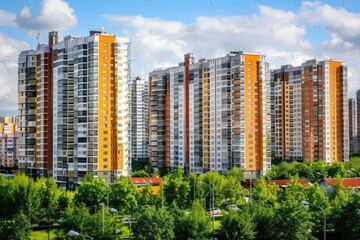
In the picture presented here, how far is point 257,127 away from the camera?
9944cm

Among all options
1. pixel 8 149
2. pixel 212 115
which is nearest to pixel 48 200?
pixel 212 115

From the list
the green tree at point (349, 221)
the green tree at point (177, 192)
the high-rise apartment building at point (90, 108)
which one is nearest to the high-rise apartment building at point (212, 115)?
the high-rise apartment building at point (90, 108)

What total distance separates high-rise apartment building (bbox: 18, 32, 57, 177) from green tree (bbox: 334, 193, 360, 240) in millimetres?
55629

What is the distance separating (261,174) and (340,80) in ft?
112

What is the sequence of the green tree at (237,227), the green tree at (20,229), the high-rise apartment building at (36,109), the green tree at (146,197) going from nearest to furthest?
the green tree at (237,227), the green tree at (20,229), the green tree at (146,197), the high-rise apartment building at (36,109)

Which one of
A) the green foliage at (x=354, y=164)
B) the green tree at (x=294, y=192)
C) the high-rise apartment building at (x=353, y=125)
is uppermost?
the high-rise apartment building at (x=353, y=125)

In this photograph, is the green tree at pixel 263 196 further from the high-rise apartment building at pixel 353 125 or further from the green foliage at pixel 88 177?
the high-rise apartment building at pixel 353 125

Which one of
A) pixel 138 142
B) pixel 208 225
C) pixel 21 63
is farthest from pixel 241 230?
pixel 138 142

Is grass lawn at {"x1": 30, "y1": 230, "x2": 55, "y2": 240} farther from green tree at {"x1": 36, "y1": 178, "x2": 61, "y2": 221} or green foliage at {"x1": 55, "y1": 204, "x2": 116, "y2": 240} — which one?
green foliage at {"x1": 55, "y1": 204, "x2": 116, "y2": 240}

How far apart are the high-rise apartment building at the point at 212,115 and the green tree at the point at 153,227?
5393cm

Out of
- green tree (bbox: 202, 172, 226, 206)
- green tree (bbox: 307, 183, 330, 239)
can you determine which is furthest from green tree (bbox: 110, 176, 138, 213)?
green tree (bbox: 307, 183, 330, 239)

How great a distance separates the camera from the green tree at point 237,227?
46.6m

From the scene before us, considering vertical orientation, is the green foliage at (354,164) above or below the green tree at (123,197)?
above

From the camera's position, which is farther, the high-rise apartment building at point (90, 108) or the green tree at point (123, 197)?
A: the high-rise apartment building at point (90, 108)
